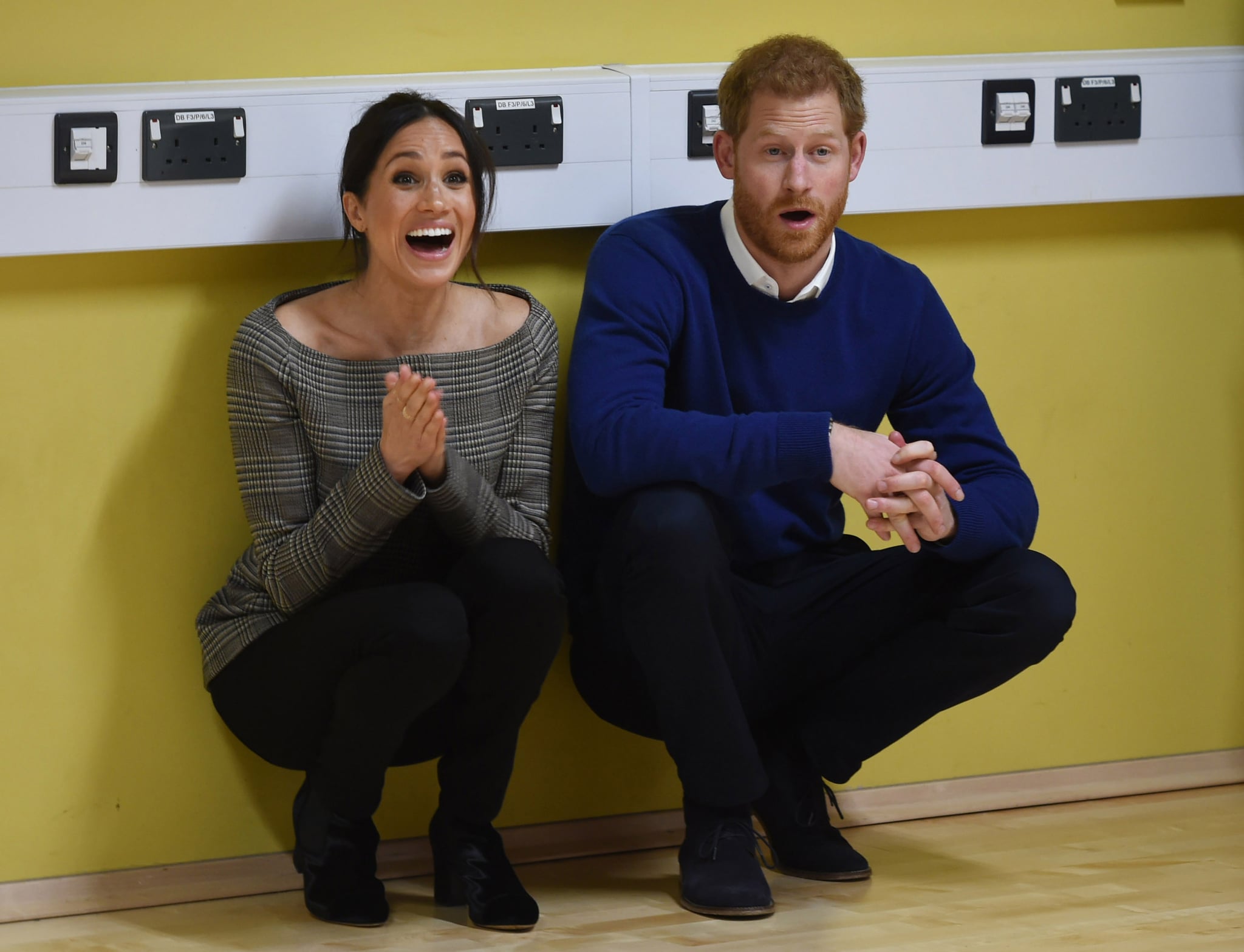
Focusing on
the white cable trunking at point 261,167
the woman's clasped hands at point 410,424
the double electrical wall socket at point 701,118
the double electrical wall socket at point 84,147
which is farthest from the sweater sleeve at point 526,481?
the double electrical wall socket at point 84,147

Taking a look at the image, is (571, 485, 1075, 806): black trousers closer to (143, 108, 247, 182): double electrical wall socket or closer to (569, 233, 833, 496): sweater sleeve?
(569, 233, 833, 496): sweater sleeve

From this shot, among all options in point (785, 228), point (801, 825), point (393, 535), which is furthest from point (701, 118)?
point (801, 825)

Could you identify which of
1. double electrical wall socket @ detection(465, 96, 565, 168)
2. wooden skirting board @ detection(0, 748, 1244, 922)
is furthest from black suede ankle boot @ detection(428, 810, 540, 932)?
double electrical wall socket @ detection(465, 96, 565, 168)

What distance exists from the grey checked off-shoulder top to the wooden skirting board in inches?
12.1

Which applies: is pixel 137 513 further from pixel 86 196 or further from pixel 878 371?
pixel 878 371

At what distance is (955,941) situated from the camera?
1.50 metres

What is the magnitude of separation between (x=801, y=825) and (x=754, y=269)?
2.40ft

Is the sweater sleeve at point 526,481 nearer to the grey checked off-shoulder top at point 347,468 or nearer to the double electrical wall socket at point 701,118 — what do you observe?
the grey checked off-shoulder top at point 347,468

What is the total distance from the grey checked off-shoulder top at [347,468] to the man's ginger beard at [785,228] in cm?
30

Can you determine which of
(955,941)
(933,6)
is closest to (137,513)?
(955,941)

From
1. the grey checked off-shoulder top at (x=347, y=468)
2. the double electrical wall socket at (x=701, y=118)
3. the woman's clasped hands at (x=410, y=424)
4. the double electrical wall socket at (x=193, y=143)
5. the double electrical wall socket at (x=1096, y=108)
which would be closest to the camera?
the woman's clasped hands at (x=410, y=424)

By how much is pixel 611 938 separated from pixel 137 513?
827 mm

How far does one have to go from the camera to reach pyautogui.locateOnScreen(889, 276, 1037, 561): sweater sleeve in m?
1.73

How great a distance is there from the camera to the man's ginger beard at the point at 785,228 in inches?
66.9
